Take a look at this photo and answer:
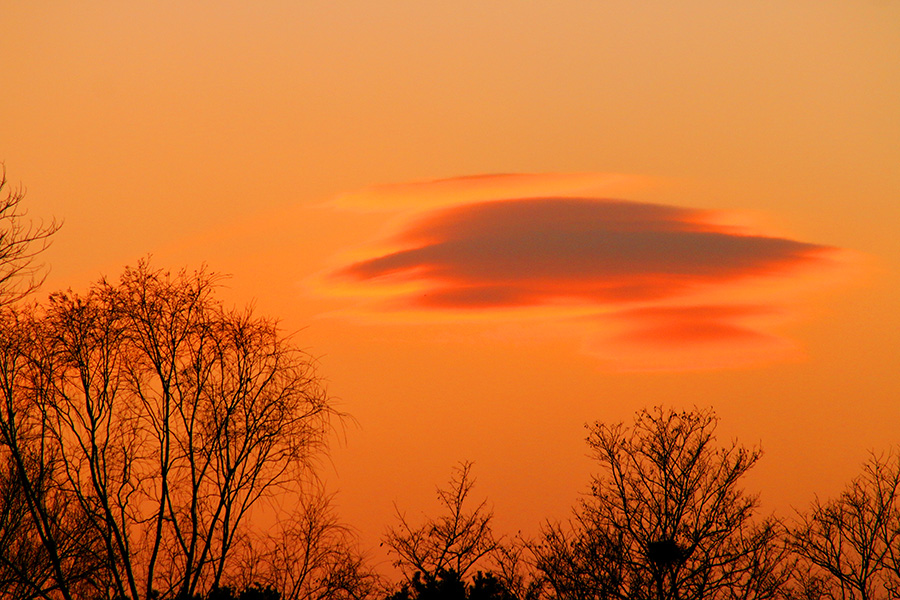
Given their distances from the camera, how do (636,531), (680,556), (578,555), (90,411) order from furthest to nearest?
(578,555), (636,531), (680,556), (90,411)

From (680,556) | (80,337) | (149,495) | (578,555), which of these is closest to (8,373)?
(80,337)

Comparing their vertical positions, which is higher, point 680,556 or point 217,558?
point 680,556

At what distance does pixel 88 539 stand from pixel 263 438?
19.9ft

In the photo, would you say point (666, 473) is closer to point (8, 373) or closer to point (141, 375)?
point (141, 375)

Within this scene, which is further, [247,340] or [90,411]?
[247,340]

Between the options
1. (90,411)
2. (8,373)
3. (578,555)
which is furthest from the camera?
(578,555)

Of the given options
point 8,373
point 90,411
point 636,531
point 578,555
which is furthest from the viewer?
point 578,555

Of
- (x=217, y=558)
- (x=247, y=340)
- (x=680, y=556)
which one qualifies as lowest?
(x=217, y=558)

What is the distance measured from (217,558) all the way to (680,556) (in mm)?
17943

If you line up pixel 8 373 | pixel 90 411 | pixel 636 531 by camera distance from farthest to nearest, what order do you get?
pixel 636 531 → pixel 90 411 → pixel 8 373

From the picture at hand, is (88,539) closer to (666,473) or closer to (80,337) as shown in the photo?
(80,337)

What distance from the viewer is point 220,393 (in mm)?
27812

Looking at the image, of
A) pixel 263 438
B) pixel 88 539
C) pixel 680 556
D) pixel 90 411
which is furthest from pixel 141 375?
pixel 680 556

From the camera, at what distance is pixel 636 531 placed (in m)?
39.9
